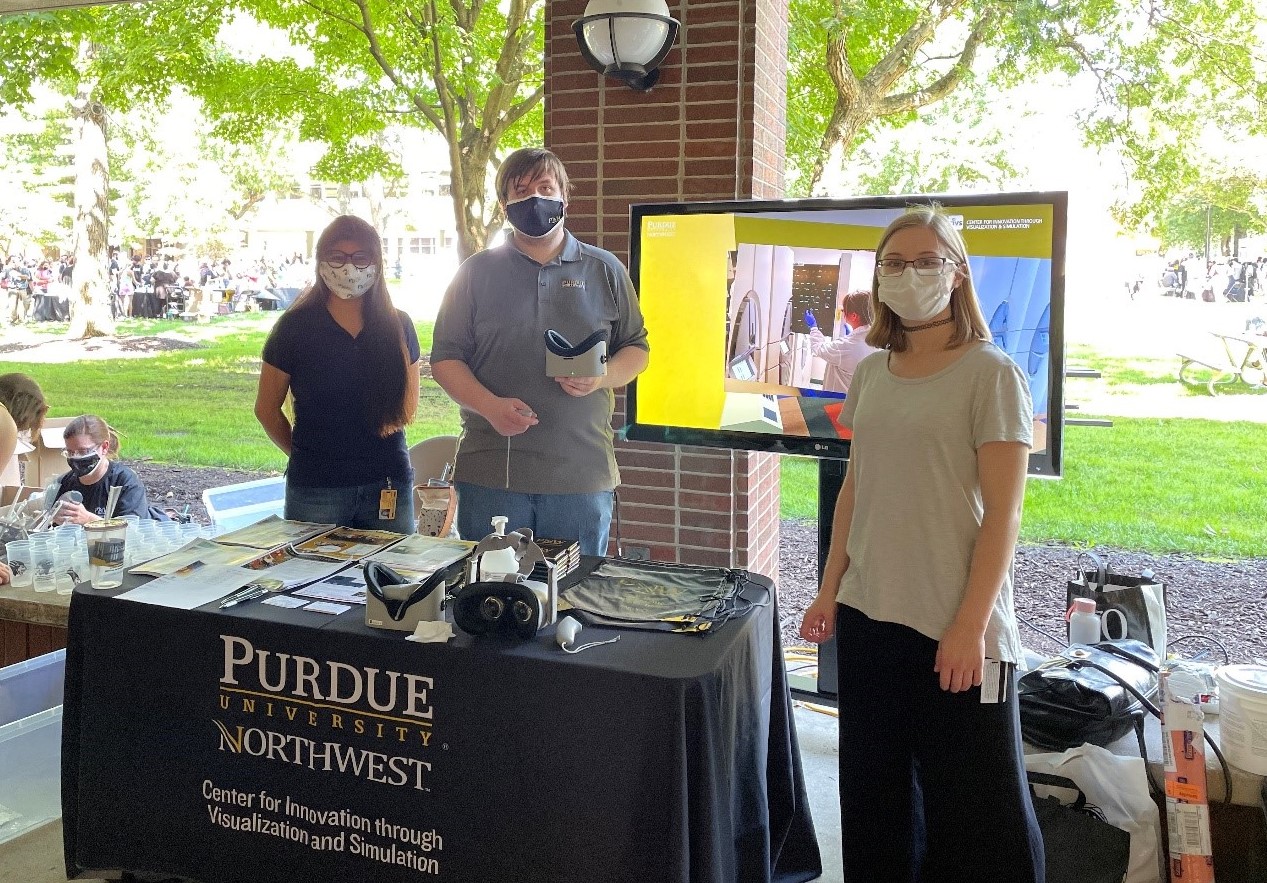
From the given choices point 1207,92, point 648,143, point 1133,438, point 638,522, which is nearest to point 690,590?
point 638,522

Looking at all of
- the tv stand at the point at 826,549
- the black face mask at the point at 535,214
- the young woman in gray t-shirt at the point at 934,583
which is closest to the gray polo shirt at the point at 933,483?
the young woman in gray t-shirt at the point at 934,583

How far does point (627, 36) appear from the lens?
121 inches

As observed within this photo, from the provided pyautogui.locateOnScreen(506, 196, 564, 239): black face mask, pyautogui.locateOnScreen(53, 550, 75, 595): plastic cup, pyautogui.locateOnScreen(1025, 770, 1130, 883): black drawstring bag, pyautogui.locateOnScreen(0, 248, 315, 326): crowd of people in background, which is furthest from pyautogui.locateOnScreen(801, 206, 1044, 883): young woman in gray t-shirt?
pyautogui.locateOnScreen(0, 248, 315, 326): crowd of people in background

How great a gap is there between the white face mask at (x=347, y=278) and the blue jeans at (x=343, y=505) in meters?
0.50

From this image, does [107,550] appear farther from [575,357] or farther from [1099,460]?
[1099,460]

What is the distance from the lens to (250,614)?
188 cm

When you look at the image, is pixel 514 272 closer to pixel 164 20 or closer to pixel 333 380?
pixel 333 380

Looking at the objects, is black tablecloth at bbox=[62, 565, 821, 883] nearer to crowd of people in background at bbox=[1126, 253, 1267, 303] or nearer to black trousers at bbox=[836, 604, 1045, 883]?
black trousers at bbox=[836, 604, 1045, 883]

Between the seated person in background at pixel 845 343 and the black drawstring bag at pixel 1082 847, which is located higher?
the seated person in background at pixel 845 343

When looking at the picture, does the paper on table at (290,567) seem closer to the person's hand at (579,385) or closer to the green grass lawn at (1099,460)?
the person's hand at (579,385)

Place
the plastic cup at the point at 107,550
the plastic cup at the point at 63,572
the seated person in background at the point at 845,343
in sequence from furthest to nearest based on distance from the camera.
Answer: the seated person in background at the point at 845,343 → the plastic cup at the point at 63,572 → the plastic cup at the point at 107,550

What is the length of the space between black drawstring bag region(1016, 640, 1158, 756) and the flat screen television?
53 centimetres

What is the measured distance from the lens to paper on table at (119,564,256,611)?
196 cm

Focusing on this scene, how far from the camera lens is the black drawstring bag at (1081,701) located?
239 cm
